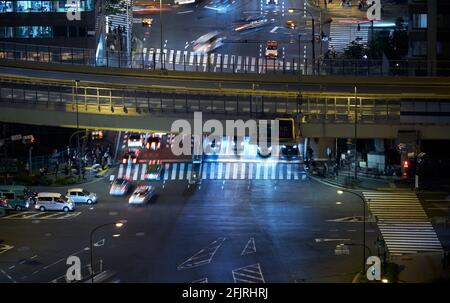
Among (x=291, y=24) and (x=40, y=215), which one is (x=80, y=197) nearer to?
(x=40, y=215)

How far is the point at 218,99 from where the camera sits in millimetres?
48250

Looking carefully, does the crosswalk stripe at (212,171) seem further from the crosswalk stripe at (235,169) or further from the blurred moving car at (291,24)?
the blurred moving car at (291,24)

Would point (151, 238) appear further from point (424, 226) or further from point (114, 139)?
point (114, 139)

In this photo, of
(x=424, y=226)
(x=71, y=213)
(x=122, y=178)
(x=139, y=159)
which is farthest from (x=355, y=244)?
(x=139, y=159)

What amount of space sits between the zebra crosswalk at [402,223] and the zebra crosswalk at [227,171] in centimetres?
669

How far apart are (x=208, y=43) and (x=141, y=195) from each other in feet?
109

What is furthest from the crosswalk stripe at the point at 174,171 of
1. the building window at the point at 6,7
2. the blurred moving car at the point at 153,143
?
the building window at the point at 6,7

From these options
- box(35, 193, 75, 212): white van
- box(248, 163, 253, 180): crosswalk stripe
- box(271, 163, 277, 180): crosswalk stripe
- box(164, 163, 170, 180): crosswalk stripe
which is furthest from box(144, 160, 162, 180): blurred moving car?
box(35, 193, 75, 212): white van

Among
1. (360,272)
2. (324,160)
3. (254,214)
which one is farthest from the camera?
(324,160)

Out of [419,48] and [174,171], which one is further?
[419,48]

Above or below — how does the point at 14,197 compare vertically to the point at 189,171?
below

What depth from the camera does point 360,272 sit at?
3073 centimetres

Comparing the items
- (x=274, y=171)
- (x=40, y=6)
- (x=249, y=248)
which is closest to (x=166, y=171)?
(x=274, y=171)

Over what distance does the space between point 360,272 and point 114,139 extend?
1164 inches
